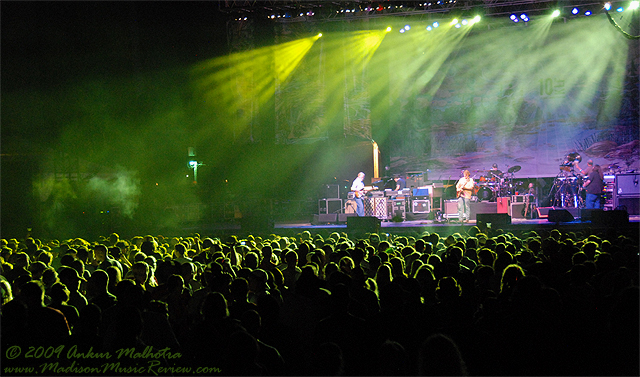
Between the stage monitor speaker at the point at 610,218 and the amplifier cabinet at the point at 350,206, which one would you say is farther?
the amplifier cabinet at the point at 350,206

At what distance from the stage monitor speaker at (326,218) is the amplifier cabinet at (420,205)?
2913 millimetres

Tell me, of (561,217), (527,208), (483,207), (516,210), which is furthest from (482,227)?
(527,208)

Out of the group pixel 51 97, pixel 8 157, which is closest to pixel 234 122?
pixel 51 97

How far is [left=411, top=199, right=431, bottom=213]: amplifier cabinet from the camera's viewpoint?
51.7ft

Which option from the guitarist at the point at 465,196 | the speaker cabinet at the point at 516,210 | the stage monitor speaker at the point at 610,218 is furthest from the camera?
the speaker cabinet at the point at 516,210

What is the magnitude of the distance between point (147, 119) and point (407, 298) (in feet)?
54.3

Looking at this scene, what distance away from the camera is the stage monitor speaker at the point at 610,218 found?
10438mm

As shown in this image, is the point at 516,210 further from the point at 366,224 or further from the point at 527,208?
the point at 366,224

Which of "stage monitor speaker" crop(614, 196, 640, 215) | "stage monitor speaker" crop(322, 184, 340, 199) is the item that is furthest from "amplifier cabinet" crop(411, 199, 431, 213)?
"stage monitor speaker" crop(614, 196, 640, 215)

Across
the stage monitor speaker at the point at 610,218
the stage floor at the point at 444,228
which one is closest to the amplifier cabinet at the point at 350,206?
the stage floor at the point at 444,228

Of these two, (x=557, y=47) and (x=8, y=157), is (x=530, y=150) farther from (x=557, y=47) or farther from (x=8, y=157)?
(x=8, y=157)

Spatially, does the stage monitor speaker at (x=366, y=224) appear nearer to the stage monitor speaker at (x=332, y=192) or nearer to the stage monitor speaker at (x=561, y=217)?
the stage monitor speaker at (x=332, y=192)

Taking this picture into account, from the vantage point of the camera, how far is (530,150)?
18828 millimetres

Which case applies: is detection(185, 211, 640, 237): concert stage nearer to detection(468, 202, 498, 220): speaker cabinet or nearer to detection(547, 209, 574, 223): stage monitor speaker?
detection(547, 209, 574, 223): stage monitor speaker
